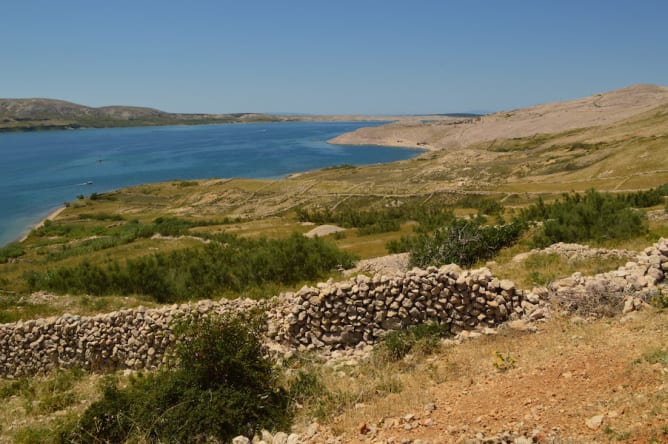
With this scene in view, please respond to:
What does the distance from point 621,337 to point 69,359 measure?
553 inches

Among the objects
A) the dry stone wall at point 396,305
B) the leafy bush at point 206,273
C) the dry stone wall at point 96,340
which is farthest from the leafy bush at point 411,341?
the leafy bush at point 206,273

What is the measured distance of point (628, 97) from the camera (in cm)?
13875

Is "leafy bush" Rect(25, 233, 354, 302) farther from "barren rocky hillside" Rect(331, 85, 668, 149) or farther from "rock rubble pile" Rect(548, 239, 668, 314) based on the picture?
"barren rocky hillside" Rect(331, 85, 668, 149)

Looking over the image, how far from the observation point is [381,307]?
10844 millimetres

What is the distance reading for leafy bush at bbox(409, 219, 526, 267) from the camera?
722 inches

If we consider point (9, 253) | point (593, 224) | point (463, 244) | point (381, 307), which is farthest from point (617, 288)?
point (9, 253)

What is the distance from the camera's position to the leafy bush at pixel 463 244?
18.3 m

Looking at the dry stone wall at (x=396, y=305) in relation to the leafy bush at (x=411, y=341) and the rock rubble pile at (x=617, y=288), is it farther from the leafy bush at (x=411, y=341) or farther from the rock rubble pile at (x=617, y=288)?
the rock rubble pile at (x=617, y=288)

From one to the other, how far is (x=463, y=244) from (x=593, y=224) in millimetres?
5985

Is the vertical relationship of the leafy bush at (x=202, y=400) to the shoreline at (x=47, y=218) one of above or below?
above

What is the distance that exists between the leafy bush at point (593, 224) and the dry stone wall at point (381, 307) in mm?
7503

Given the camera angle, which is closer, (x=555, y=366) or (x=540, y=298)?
(x=555, y=366)

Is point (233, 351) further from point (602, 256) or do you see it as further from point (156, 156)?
point (156, 156)

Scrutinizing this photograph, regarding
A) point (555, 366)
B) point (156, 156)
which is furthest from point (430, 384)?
point (156, 156)
